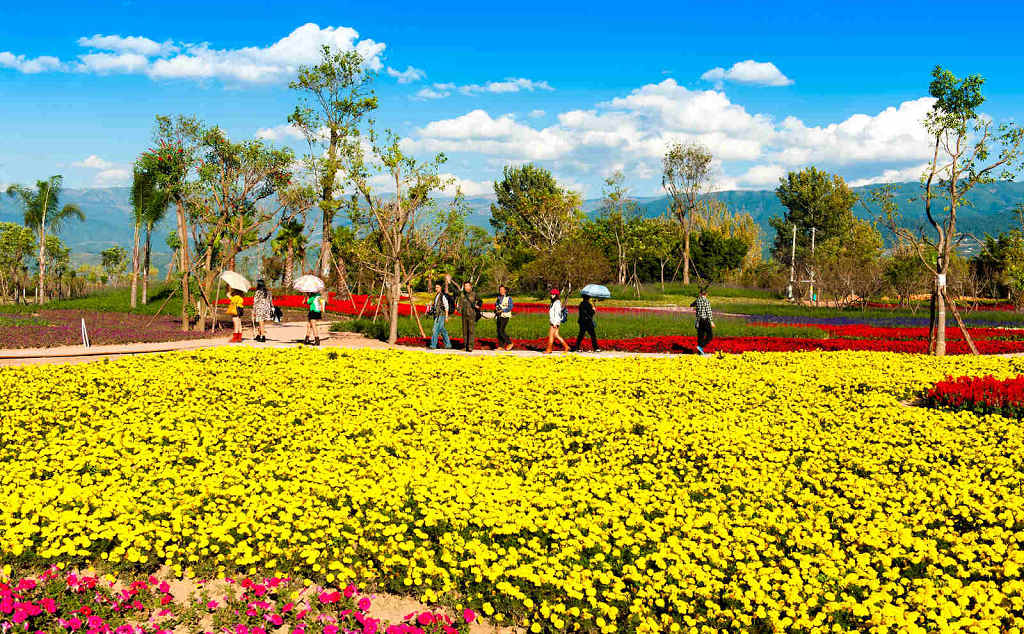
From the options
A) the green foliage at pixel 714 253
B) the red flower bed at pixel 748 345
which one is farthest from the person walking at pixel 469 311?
the green foliage at pixel 714 253

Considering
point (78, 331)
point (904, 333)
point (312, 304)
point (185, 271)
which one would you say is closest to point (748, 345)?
point (904, 333)

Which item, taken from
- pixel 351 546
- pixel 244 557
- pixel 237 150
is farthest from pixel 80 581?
pixel 237 150

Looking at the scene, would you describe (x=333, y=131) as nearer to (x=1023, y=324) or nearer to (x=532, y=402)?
(x=532, y=402)

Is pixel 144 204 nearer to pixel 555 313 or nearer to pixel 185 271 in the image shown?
pixel 185 271

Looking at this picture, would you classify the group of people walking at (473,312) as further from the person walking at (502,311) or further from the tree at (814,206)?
the tree at (814,206)

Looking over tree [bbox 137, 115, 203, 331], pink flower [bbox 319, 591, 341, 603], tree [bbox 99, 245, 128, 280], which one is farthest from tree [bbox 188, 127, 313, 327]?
tree [bbox 99, 245, 128, 280]

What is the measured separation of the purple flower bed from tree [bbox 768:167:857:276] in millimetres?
80928

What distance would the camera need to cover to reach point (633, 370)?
12586mm

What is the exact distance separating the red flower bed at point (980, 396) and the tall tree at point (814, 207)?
84.1 meters

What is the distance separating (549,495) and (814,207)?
96.3 m

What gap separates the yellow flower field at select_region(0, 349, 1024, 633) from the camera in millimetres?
4926

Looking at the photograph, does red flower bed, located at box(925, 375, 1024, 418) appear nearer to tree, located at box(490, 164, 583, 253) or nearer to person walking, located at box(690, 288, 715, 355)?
person walking, located at box(690, 288, 715, 355)

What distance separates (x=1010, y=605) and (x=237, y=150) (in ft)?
86.6

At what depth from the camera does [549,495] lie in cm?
632
